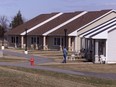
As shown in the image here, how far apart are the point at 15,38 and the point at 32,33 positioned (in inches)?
296

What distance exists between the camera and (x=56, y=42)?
6894cm

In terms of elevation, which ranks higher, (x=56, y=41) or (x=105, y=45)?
(x=56, y=41)

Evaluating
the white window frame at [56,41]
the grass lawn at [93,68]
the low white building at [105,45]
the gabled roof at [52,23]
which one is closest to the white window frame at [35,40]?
the gabled roof at [52,23]

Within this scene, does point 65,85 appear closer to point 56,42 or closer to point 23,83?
point 23,83

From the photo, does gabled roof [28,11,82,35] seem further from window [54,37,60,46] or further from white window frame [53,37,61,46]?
window [54,37,60,46]

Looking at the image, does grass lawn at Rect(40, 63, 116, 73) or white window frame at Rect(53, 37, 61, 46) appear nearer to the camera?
grass lawn at Rect(40, 63, 116, 73)

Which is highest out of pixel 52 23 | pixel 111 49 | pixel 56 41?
pixel 52 23

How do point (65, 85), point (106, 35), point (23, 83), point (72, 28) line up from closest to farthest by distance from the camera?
point (23, 83) → point (65, 85) → point (106, 35) → point (72, 28)

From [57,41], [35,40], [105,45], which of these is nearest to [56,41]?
[57,41]

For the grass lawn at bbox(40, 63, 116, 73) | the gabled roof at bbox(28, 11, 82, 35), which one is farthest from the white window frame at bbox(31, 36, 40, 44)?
the grass lawn at bbox(40, 63, 116, 73)

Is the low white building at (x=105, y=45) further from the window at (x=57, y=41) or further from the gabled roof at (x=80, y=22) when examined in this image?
the window at (x=57, y=41)

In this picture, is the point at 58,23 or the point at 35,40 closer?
the point at 58,23

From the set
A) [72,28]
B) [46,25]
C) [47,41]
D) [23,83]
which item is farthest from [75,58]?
[23,83]

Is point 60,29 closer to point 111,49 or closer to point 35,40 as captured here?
point 35,40
